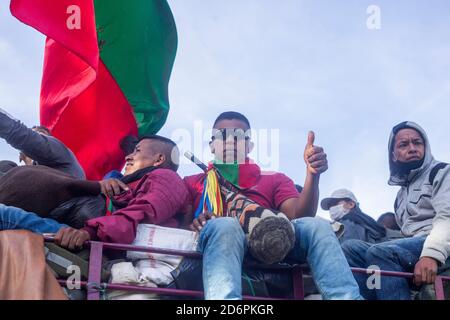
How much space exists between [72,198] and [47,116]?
8.60 feet

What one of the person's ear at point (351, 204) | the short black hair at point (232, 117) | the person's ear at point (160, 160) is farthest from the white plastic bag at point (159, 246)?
the person's ear at point (351, 204)

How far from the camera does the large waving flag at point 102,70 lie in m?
7.19

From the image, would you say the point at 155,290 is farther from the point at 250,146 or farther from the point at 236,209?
the point at 250,146

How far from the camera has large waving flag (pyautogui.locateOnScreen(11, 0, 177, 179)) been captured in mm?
7191

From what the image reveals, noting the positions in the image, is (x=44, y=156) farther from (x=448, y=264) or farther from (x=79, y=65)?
(x=448, y=264)

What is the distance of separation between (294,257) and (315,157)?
0.68 m

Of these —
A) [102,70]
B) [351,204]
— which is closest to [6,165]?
[102,70]

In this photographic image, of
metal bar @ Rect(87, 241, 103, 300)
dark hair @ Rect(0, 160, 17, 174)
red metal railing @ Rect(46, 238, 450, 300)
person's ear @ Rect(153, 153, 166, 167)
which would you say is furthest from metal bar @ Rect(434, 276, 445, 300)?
dark hair @ Rect(0, 160, 17, 174)

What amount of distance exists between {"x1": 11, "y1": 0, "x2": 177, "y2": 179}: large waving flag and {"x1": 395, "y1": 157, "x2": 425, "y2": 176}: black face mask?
2.52 metres

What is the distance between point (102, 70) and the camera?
25.2 ft

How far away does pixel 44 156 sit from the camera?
5578 mm

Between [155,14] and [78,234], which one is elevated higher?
[155,14]
